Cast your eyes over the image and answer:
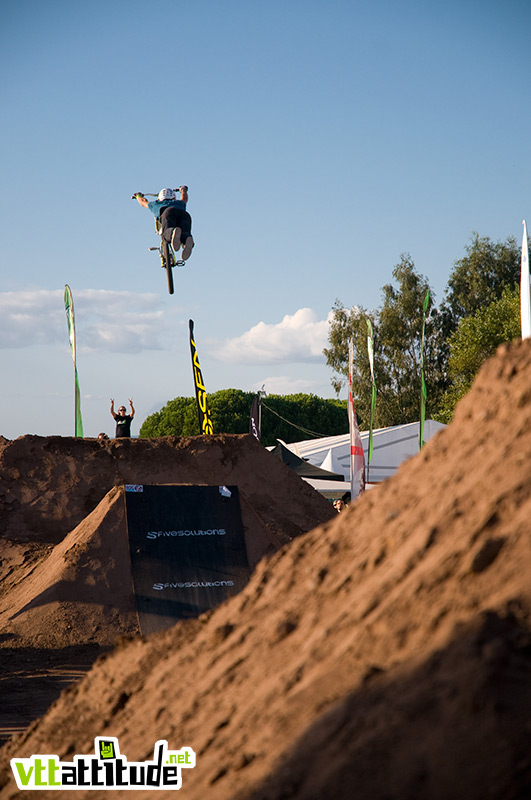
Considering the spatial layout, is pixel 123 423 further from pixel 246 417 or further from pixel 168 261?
pixel 246 417

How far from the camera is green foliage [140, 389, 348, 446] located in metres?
53.0

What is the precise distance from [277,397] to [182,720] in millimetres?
55466

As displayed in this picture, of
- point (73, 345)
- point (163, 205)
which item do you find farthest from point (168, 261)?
point (73, 345)

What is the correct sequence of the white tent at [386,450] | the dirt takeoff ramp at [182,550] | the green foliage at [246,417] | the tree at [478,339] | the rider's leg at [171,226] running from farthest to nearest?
the green foliage at [246,417] < the tree at [478,339] < the white tent at [386,450] < the rider's leg at [171,226] < the dirt takeoff ramp at [182,550]

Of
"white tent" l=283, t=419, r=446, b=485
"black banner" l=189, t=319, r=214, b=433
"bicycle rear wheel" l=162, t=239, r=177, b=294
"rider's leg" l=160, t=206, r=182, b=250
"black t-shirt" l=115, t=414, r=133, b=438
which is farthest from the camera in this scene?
"white tent" l=283, t=419, r=446, b=485

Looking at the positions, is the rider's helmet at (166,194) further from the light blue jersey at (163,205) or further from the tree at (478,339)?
the tree at (478,339)

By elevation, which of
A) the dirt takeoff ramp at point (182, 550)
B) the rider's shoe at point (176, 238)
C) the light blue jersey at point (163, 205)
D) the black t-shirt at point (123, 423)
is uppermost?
the light blue jersey at point (163, 205)

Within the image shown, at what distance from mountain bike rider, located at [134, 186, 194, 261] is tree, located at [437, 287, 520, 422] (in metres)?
25.5

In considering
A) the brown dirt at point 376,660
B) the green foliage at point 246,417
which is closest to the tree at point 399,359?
the green foliage at point 246,417

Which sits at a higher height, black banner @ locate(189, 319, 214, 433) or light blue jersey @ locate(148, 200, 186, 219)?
light blue jersey @ locate(148, 200, 186, 219)

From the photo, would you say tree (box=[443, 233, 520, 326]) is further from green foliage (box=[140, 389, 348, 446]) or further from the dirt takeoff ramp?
the dirt takeoff ramp

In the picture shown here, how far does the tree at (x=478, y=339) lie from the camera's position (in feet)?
119

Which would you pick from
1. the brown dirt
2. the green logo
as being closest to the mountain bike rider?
the brown dirt

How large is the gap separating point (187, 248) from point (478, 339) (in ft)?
87.3
